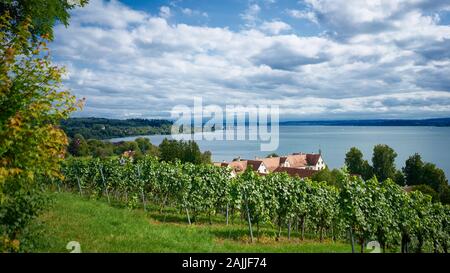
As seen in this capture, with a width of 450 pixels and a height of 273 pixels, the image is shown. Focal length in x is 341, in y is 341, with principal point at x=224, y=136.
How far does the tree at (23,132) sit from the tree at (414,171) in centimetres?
6898

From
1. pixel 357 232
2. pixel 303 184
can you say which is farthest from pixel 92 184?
pixel 357 232

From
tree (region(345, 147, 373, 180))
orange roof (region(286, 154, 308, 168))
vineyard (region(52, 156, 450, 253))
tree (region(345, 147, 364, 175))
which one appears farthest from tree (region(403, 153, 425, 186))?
vineyard (region(52, 156, 450, 253))

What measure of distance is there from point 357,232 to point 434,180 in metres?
55.7

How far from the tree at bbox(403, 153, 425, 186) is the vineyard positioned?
47.2m

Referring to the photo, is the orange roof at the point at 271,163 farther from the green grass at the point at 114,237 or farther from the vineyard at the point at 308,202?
the green grass at the point at 114,237

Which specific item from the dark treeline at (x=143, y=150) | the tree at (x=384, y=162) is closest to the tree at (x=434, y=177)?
the tree at (x=384, y=162)

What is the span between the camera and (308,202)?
1895 cm

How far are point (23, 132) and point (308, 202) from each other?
625 inches

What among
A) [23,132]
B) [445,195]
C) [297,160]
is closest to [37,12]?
[23,132]

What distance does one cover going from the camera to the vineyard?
47.2 ft

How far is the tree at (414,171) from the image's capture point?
210 feet

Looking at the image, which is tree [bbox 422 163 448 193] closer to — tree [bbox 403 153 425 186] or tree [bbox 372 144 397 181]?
tree [bbox 403 153 425 186]

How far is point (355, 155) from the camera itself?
235 feet
